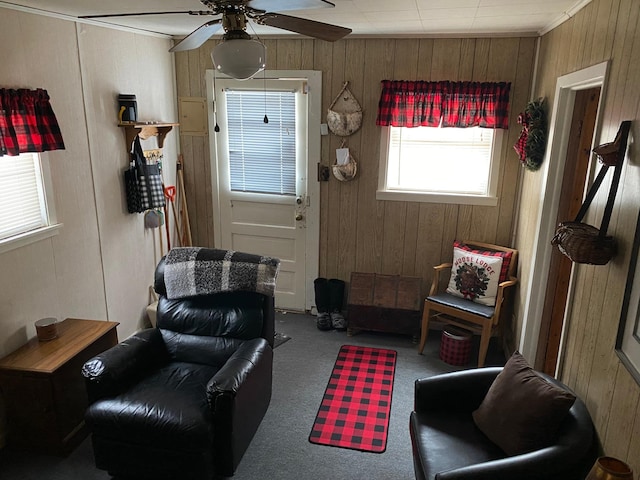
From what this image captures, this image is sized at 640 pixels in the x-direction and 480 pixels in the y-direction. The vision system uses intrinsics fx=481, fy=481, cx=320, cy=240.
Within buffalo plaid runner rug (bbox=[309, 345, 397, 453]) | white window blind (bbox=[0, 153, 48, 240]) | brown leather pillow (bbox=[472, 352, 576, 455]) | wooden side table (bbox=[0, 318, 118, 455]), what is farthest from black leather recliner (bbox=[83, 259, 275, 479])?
brown leather pillow (bbox=[472, 352, 576, 455])

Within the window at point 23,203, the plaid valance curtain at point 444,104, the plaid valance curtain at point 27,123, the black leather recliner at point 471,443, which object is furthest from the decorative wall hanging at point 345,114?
the black leather recliner at point 471,443

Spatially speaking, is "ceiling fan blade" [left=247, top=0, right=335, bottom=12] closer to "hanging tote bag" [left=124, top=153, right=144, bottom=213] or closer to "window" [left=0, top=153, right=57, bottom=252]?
"window" [left=0, top=153, right=57, bottom=252]

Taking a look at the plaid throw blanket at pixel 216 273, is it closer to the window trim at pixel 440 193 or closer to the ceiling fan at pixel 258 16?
the ceiling fan at pixel 258 16

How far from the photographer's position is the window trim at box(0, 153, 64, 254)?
8.84 ft

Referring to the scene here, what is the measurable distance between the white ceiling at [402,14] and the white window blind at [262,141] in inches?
25.4

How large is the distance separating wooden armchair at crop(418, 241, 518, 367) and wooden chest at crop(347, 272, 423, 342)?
0.51 feet

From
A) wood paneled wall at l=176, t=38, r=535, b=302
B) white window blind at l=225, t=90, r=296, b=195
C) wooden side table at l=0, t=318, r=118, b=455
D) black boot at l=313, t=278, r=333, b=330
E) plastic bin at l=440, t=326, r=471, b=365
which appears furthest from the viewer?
black boot at l=313, t=278, r=333, b=330

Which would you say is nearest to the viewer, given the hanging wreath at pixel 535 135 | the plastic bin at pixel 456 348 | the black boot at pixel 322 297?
the hanging wreath at pixel 535 135

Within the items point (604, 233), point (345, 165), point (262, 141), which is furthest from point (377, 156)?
point (604, 233)

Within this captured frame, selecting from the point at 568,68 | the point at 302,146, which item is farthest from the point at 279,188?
the point at 568,68

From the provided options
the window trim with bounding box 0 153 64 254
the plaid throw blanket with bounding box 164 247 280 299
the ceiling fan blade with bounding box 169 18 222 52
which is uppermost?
the ceiling fan blade with bounding box 169 18 222 52

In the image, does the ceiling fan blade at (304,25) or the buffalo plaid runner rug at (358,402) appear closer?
the ceiling fan blade at (304,25)

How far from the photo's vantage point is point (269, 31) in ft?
12.3

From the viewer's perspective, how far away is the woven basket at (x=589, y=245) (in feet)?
5.80
